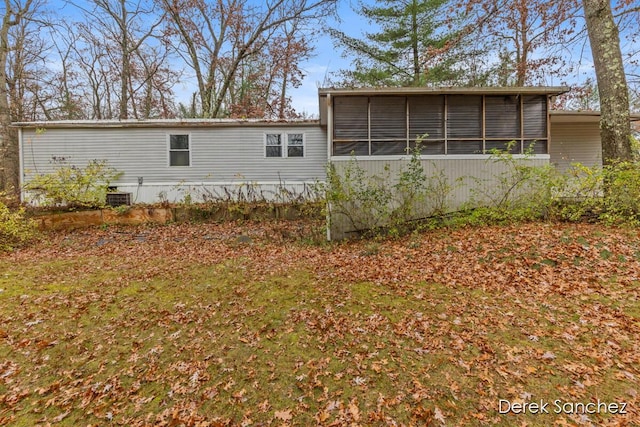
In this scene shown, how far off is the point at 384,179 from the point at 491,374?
218 inches

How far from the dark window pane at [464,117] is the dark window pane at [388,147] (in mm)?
1249

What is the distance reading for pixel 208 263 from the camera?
5969mm

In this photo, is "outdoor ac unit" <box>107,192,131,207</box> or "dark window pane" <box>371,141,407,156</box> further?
"outdoor ac unit" <box>107,192,131,207</box>

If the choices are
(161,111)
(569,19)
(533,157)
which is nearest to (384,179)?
(533,157)

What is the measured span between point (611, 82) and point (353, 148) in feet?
18.9

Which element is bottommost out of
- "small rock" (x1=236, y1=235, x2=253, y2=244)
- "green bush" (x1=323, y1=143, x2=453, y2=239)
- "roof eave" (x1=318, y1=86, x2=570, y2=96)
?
"small rock" (x1=236, y1=235, x2=253, y2=244)

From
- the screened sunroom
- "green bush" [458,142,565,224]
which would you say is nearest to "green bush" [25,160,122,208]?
the screened sunroom

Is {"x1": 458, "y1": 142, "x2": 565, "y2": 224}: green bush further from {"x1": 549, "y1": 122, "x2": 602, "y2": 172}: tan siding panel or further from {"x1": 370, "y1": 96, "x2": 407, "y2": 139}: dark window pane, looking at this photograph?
{"x1": 549, "y1": 122, "x2": 602, "y2": 172}: tan siding panel

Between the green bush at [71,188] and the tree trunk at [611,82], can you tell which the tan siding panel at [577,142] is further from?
the green bush at [71,188]

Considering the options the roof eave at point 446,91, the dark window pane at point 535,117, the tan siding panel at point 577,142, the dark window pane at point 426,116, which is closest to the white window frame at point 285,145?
the roof eave at point 446,91

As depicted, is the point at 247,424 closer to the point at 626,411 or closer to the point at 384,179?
the point at 626,411

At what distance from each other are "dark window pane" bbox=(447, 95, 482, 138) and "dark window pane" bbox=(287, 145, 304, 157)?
4.97 metres
